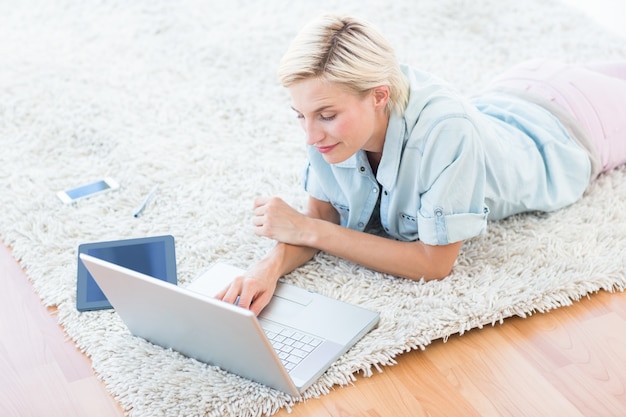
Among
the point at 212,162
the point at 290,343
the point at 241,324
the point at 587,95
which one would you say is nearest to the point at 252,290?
the point at 290,343

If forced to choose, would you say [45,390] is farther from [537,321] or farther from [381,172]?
[537,321]

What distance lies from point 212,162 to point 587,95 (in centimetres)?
106

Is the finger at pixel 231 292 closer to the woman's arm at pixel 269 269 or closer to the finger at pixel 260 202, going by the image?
the woman's arm at pixel 269 269

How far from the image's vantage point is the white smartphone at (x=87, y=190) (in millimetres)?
2207

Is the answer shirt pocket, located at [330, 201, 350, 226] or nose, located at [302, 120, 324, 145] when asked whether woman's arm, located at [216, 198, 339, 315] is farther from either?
nose, located at [302, 120, 324, 145]

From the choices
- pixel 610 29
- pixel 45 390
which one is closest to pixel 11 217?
pixel 45 390

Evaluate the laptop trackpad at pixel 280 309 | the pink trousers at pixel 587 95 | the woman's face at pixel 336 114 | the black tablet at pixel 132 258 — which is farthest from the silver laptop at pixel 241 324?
the pink trousers at pixel 587 95

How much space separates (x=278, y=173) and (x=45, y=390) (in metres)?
0.94

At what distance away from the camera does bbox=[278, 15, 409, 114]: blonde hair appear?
1.58 metres

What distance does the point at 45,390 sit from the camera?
5.40ft

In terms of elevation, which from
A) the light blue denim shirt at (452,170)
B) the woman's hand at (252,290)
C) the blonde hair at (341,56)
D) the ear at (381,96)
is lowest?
the woman's hand at (252,290)

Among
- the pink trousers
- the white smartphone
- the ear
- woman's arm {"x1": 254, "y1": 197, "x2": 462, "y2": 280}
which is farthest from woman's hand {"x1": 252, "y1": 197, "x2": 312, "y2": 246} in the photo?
the pink trousers

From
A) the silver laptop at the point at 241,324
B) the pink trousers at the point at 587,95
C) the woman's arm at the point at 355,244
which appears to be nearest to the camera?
the silver laptop at the point at 241,324

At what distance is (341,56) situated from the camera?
1585mm
